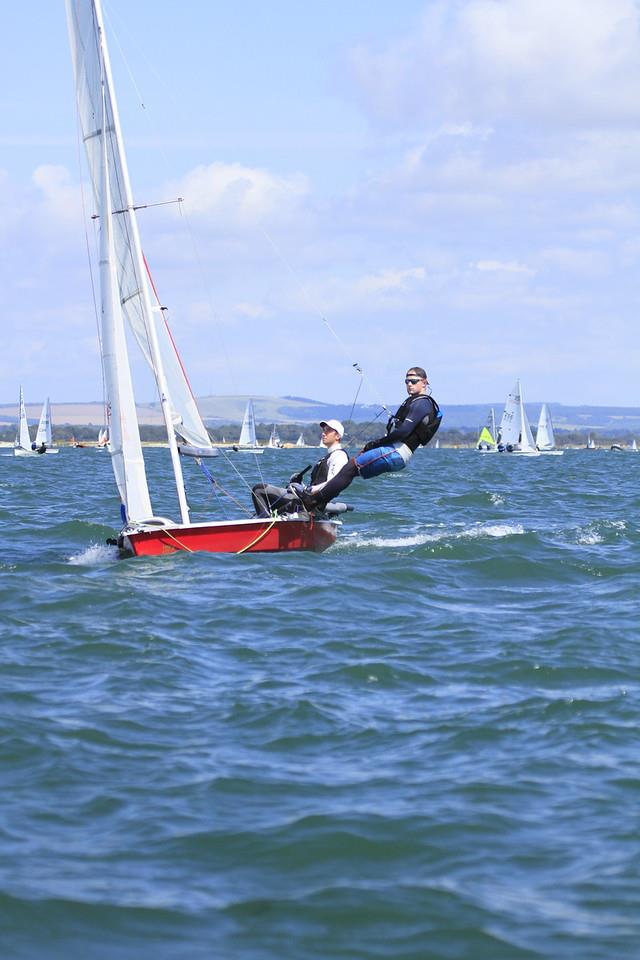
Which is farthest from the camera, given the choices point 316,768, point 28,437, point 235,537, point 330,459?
point 28,437

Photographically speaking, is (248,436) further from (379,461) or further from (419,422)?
(419,422)

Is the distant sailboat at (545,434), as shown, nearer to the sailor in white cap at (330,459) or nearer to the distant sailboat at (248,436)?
the distant sailboat at (248,436)

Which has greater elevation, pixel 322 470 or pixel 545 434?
pixel 545 434

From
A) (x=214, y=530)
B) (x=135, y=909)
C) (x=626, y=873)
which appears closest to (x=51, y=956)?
(x=135, y=909)

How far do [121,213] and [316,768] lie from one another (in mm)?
10307

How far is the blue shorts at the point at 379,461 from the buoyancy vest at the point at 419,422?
0.23 metres

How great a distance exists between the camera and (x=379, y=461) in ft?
49.8

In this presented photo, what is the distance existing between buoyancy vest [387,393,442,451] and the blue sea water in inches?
88.5

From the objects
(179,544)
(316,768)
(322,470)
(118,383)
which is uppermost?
(118,383)

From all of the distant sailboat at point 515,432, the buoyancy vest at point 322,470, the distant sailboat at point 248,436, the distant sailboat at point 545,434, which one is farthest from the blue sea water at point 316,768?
the distant sailboat at point 248,436

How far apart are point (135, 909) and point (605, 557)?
37.9 ft

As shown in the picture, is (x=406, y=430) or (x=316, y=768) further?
(x=406, y=430)

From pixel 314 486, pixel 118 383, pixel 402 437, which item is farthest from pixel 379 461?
pixel 118 383

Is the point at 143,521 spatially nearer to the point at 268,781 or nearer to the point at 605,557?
the point at 605,557
